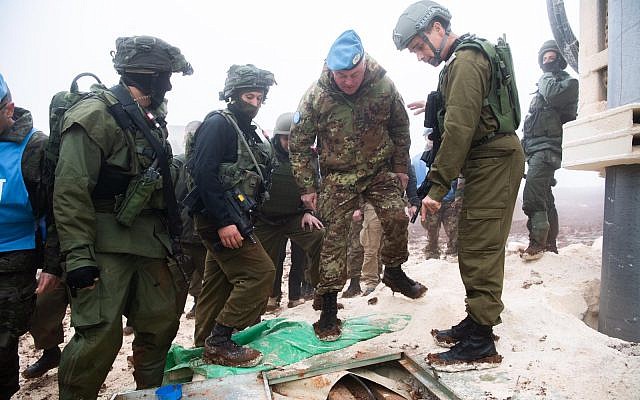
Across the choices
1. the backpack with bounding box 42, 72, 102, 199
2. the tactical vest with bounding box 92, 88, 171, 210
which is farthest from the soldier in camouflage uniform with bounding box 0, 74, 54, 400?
the tactical vest with bounding box 92, 88, 171, 210

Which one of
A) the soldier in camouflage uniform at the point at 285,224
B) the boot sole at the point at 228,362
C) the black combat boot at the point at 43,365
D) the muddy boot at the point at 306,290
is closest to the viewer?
the boot sole at the point at 228,362

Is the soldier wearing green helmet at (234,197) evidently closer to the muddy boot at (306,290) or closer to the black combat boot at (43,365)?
the black combat boot at (43,365)

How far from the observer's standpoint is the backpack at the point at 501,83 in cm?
253

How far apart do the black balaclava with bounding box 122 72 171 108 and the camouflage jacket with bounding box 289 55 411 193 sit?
1.16 m

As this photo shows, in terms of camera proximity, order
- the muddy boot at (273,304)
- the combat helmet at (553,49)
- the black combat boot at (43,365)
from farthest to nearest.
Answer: the combat helmet at (553,49)
the muddy boot at (273,304)
the black combat boot at (43,365)

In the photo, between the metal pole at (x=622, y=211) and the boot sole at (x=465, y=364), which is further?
the metal pole at (x=622, y=211)

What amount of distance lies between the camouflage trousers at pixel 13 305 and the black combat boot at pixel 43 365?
1.15 metres

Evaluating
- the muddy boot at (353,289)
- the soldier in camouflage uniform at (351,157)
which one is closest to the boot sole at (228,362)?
the soldier in camouflage uniform at (351,157)

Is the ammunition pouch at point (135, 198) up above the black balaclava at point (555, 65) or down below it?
below

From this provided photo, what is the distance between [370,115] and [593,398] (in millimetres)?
2309

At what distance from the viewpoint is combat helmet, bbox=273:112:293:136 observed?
4676mm

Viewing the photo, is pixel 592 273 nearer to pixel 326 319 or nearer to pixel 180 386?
pixel 326 319

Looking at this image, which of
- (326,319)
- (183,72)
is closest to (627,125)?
(326,319)

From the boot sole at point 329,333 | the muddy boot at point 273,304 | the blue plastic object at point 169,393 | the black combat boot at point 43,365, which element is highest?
the blue plastic object at point 169,393
